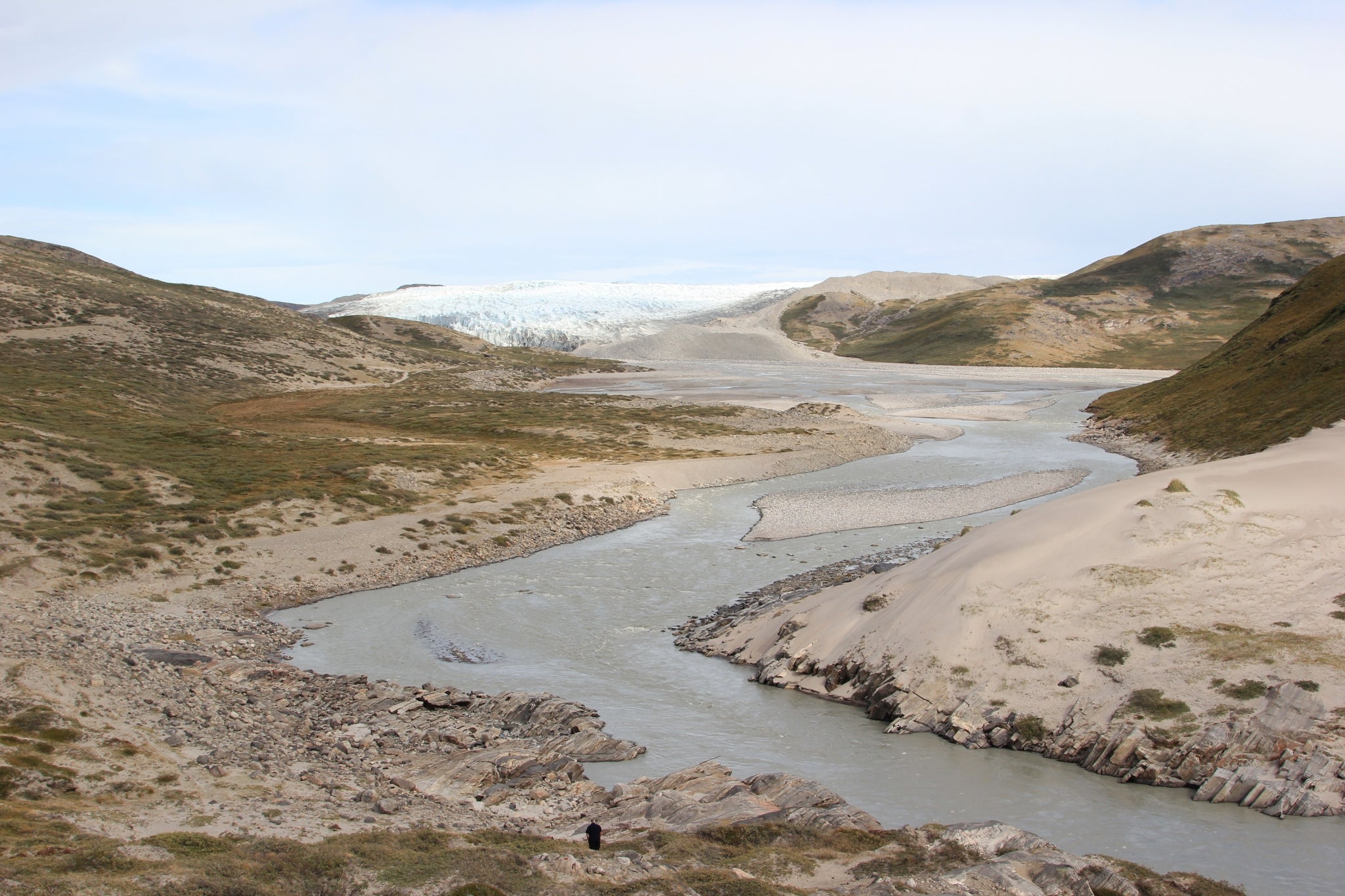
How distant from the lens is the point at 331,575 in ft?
107

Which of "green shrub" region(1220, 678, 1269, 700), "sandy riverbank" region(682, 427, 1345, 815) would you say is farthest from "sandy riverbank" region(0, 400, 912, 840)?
"green shrub" region(1220, 678, 1269, 700)

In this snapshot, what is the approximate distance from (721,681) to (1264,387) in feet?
141

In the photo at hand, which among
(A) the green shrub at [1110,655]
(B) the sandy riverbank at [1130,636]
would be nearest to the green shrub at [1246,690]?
(B) the sandy riverbank at [1130,636]

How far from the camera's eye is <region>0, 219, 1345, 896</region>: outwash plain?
12312 mm

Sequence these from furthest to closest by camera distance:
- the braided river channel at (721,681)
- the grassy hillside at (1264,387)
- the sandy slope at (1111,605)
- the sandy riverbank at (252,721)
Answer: the grassy hillside at (1264,387) → the sandy slope at (1111,605) → the braided river channel at (721,681) → the sandy riverbank at (252,721)

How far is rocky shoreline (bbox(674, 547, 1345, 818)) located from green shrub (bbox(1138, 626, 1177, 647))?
83.7 inches

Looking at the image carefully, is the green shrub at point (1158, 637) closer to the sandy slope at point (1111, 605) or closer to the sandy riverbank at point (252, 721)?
the sandy slope at point (1111, 605)

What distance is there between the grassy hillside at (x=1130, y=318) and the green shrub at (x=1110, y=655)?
14104cm

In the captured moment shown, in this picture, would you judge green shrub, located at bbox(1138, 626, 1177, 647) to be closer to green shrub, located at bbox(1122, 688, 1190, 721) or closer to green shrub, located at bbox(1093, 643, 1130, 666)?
green shrub, located at bbox(1093, 643, 1130, 666)

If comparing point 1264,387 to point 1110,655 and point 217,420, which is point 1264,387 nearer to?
point 1110,655

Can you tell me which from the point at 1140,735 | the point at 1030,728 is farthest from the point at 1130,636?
the point at 1030,728

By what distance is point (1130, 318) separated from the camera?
177 meters

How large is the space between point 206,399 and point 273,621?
5845cm

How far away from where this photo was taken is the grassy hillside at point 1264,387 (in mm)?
44344
